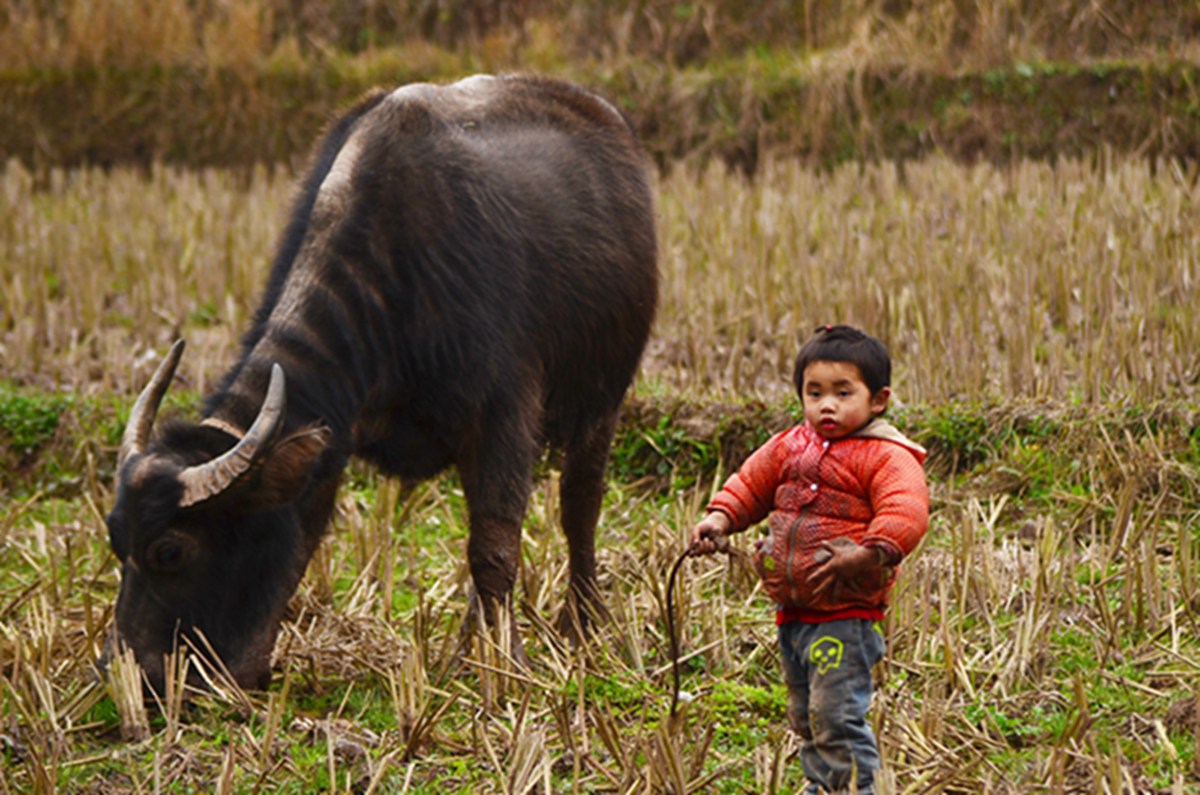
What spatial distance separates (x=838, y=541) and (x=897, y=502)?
134 mm

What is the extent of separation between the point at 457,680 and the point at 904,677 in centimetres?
116

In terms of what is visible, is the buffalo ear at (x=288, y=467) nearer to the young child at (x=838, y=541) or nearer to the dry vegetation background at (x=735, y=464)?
the dry vegetation background at (x=735, y=464)

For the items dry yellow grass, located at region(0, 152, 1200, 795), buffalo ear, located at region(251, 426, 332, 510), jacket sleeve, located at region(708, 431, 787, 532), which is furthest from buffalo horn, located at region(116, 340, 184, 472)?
jacket sleeve, located at region(708, 431, 787, 532)

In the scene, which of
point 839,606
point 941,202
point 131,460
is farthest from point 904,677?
point 941,202

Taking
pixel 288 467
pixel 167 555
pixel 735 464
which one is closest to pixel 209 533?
pixel 167 555

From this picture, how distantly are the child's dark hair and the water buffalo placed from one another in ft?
4.62

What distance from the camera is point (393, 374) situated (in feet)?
13.6

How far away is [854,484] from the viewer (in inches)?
115

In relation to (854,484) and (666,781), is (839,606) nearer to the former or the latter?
(854,484)

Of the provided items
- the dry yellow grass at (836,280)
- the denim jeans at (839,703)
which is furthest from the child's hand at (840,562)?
the dry yellow grass at (836,280)

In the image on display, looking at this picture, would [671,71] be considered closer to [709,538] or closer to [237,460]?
[237,460]

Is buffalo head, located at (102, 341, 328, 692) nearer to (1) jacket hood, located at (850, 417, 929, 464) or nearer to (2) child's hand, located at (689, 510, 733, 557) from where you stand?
(2) child's hand, located at (689, 510, 733, 557)

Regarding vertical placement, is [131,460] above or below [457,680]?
above

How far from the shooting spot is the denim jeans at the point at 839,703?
2.84 meters
